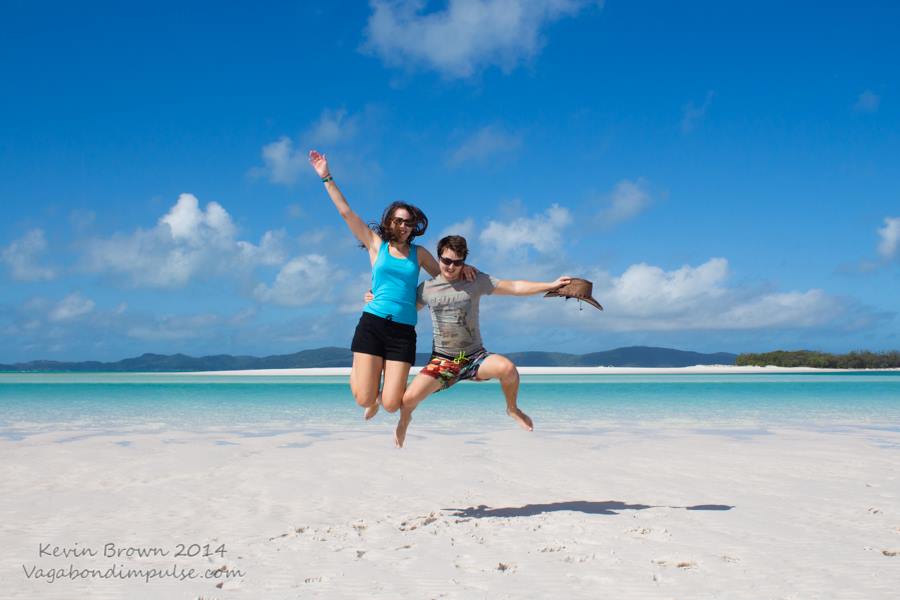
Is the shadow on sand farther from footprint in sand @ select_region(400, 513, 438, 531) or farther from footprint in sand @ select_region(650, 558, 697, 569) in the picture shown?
footprint in sand @ select_region(650, 558, 697, 569)

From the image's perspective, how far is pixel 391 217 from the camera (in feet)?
21.8

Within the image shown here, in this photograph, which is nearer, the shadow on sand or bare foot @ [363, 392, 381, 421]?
the shadow on sand

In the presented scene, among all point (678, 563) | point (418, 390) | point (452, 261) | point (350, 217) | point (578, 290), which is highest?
point (350, 217)

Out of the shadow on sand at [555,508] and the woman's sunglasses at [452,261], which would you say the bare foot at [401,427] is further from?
the woman's sunglasses at [452,261]

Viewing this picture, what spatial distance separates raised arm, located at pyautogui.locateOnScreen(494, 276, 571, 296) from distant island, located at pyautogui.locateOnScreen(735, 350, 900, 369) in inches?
3509

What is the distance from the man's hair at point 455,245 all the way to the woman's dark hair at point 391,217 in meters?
0.26

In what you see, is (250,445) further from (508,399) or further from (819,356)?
(819,356)

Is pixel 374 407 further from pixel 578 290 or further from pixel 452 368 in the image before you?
pixel 578 290

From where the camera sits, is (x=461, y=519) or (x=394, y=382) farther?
(x=394, y=382)

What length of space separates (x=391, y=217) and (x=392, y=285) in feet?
2.00

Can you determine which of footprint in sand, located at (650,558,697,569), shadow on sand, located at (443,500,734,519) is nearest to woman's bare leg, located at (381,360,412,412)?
shadow on sand, located at (443,500,734,519)

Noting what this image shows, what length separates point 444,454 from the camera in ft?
34.8

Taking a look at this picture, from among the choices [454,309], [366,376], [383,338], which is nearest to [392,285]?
[383,338]

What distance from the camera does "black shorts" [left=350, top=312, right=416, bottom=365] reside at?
6625 mm
